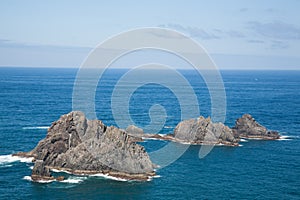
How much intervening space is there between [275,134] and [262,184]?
52.2 metres

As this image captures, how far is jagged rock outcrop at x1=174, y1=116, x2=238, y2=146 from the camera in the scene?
4963 inches

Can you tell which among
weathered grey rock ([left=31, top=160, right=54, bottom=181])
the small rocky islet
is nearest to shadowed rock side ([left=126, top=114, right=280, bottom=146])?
the small rocky islet

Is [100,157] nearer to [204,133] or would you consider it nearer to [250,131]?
[204,133]

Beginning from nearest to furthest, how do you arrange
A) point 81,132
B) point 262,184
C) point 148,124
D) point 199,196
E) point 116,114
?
1. point 199,196
2. point 262,184
3. point 81,132
4. point 148,124
5. point 116,114

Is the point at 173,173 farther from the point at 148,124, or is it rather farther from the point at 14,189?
the point at 148,124

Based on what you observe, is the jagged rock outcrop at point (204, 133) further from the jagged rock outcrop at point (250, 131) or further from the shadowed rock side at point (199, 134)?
the jagged rock outcrop at point (250, 131)

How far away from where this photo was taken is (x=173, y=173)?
95125 mm

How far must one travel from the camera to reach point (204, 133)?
126m

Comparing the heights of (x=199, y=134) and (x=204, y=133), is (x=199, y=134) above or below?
below

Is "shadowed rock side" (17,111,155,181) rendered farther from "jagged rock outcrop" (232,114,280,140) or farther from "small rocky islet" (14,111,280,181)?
"jagged rock outcrop" (232,114,280,140)

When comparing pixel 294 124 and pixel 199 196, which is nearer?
pixel 199 196

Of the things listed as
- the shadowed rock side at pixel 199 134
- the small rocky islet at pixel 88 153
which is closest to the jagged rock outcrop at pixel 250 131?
the shadowed rock side at pixel 199 134

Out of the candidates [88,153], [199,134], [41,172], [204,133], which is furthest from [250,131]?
[41,172]

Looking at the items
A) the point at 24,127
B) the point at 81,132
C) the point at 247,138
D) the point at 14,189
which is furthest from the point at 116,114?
the point at 14,189
